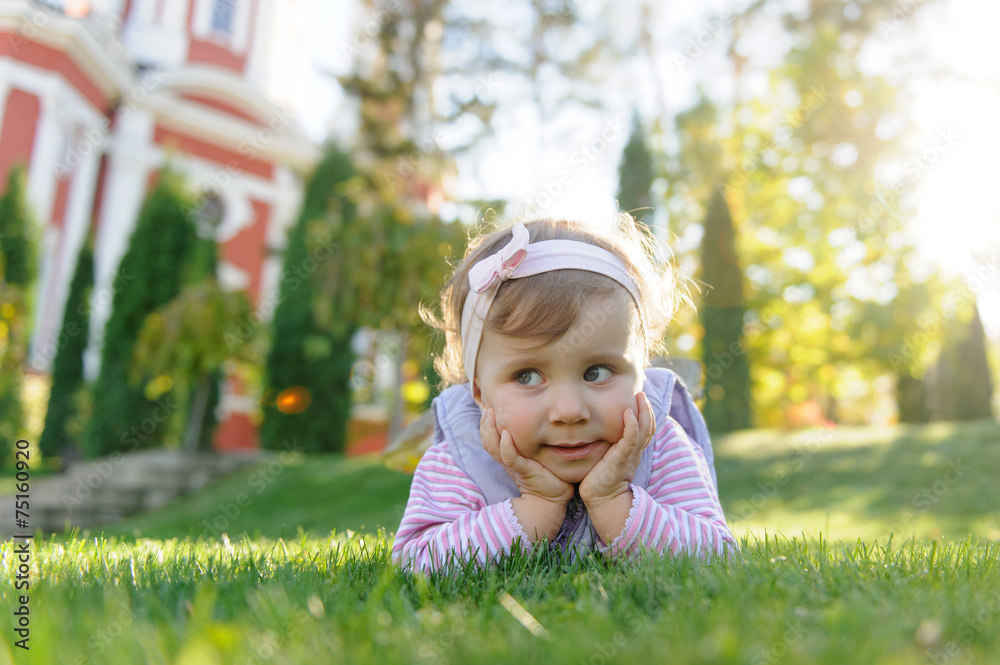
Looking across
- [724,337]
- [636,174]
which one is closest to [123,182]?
[636,174]

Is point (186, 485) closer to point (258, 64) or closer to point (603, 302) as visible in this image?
point (603, 302)

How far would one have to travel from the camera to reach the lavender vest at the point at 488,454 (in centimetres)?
229

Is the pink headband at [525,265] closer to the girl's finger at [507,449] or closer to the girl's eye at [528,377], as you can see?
the girl's eye at [528,377]

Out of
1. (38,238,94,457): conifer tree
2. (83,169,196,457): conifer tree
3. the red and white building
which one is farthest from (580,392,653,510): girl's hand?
A: (38,238,94,457): conifer tree

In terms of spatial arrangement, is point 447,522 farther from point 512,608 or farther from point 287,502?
point 287,502

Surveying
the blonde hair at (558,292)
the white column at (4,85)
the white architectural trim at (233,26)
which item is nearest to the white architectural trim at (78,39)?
the white column at (4,85)

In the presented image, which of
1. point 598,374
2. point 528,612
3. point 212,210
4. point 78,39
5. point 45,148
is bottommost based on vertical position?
point 528,612

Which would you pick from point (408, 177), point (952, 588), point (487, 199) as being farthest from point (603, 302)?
point (408, 177)

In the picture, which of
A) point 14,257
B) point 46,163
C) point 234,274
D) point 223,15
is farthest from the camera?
point 223,15

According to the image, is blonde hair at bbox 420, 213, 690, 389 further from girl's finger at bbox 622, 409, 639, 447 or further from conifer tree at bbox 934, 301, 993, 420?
conifer tree at bbox 934, 301, 993, 420

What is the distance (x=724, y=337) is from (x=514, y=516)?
1147 cm

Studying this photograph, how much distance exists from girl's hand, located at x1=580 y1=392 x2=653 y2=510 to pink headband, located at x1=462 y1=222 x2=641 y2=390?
397 mm

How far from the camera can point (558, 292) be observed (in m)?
2.08

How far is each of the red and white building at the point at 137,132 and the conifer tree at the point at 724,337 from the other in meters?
8.55
